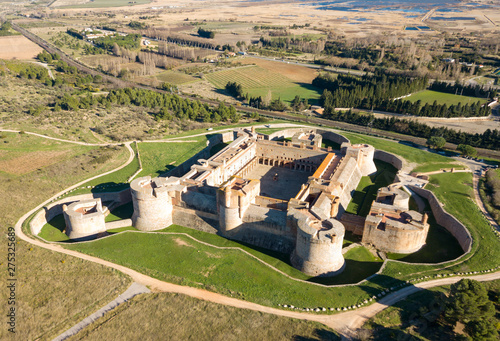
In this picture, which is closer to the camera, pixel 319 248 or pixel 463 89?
pixel 319 248

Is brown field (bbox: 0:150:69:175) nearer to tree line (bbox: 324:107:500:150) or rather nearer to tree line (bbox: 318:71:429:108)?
tree line (bbox: 324:107:500:150)

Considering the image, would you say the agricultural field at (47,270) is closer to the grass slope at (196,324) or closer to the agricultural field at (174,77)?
the grass slope at (196,324)

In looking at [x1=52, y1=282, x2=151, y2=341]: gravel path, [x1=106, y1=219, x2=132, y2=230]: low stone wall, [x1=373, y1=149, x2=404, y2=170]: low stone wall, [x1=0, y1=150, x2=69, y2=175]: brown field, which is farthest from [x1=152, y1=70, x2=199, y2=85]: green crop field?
[x1=52, y1=282, x2=151, y2=341]: gravel path

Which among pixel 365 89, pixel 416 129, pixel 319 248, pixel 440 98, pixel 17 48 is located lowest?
pixel 416 129

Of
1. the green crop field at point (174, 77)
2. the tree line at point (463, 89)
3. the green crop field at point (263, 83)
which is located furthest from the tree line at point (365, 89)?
the green crop field at point (174, 77)

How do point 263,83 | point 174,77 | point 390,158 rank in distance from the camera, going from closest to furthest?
point 390,158
point 263,83
point 174,77

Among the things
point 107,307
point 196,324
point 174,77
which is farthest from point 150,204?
point 174,77

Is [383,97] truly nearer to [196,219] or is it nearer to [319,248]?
[196,219]
